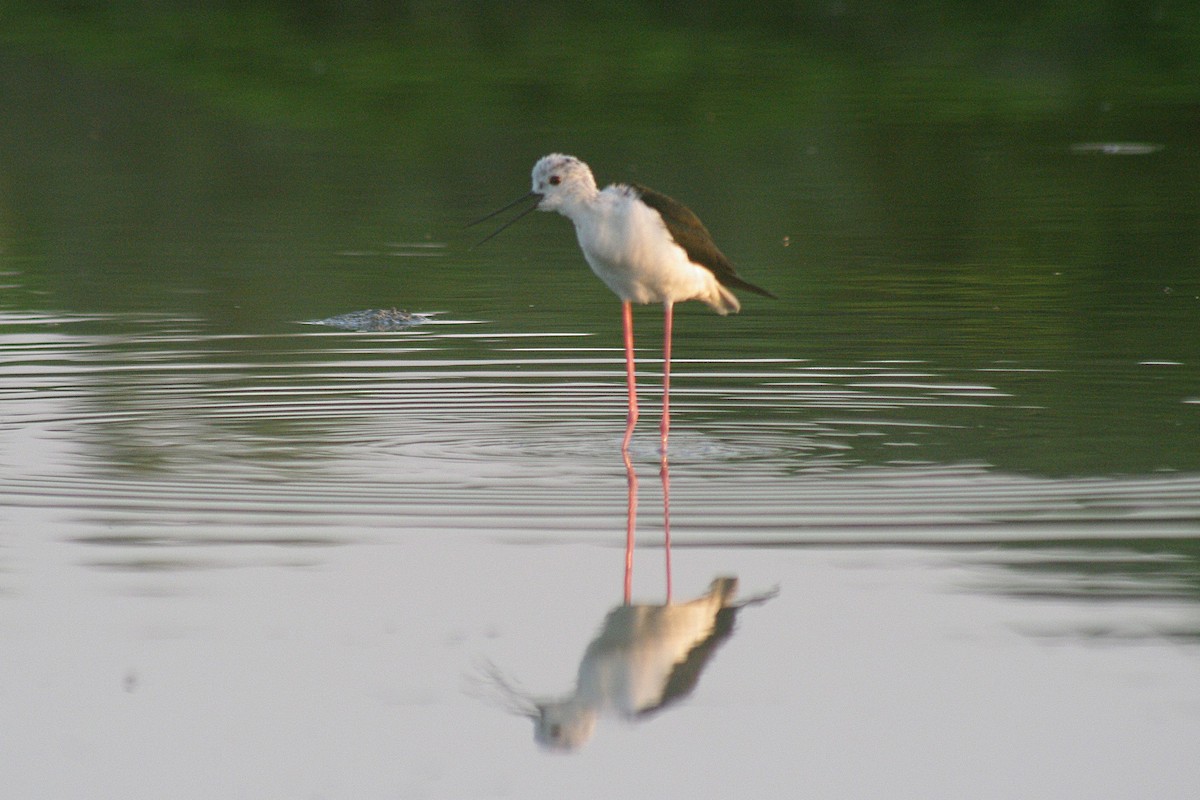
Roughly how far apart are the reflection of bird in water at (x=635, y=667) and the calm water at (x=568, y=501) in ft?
0.10

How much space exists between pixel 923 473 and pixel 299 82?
21.1m

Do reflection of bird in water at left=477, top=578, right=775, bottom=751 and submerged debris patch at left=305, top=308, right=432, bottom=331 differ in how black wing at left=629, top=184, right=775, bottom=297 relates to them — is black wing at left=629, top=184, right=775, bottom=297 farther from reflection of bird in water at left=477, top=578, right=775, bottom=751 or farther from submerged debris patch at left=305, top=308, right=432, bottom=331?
submerged debris patch at left=305, top=308, right=432, bottom=331

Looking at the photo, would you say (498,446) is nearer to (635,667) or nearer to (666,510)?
(666,510)

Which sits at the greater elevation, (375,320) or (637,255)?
(637,255)

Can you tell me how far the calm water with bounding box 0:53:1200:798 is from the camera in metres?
5.06

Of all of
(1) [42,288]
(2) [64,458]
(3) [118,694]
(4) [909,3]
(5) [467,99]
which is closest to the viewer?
(3) [118,694]

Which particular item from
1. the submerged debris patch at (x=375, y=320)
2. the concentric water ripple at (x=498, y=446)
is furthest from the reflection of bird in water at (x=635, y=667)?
the submerged debris patch at (x=375, y=320)

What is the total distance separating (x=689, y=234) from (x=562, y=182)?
595mm

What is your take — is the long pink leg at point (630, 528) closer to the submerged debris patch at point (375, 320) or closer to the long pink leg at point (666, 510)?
the long pink leg at point (666, 510)

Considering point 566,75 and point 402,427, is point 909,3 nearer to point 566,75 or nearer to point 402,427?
point 566,75

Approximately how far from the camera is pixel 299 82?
2798cm

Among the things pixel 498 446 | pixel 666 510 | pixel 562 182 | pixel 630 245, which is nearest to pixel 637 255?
pixel 630 245

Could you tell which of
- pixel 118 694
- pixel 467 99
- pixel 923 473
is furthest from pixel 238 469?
pixel 467 99

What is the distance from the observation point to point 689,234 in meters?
8.71
